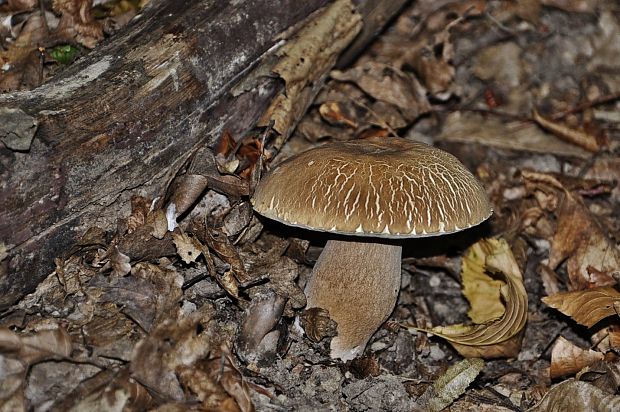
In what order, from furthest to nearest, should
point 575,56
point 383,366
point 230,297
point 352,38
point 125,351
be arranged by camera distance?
point 575,56, point 352,38, point 383,366, point 230,297, point 125,351

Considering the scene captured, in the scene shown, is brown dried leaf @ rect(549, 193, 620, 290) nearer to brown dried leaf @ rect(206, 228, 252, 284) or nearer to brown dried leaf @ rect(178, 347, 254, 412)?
brown dried leaf @ rect(206, 228, 252, 284)

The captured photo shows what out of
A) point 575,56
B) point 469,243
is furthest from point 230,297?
point 575,56

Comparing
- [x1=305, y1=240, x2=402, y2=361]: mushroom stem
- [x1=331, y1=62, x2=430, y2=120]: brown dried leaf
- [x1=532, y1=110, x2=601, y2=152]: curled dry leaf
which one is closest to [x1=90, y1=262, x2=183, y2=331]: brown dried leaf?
[x1=305, y1=240, x2=402, y2=361]: mushroom stem

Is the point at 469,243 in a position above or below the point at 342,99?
below

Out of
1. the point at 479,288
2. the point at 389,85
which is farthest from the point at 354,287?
the point at 389,85

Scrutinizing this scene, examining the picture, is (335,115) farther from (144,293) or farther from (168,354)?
(168,354)

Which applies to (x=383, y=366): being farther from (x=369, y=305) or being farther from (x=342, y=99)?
(x=342, y=99)
